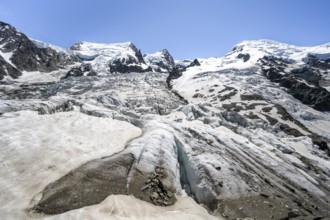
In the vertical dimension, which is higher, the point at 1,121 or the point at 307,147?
the point at 1,121

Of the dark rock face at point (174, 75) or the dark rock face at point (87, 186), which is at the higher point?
the dark rock face at point (174, 75)

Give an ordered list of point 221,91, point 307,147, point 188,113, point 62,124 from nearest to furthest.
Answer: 1. point 62,124
2. point 307,147
3. point 188,113
4. point 221,91

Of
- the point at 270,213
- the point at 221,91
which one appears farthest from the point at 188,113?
the point at 221,91

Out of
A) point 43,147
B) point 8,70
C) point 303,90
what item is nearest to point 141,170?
point 43,147

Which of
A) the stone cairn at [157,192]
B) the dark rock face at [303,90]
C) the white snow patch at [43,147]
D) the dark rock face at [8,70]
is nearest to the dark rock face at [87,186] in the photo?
the white snow patch at [43,147]

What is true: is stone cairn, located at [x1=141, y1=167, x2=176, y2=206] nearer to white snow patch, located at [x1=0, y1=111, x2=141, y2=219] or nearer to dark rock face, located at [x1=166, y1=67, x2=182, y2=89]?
white snow patch, located at [x1=0, y1=111, x2=141, y2=219]

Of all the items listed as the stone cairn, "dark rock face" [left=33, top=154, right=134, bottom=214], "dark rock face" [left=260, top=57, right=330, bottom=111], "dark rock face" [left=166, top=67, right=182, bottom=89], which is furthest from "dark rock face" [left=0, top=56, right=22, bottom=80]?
the stone cairn

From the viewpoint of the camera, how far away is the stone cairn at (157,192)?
17.6 metres

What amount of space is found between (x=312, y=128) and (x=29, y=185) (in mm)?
91484

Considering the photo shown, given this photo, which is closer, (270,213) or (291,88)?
(270,213)

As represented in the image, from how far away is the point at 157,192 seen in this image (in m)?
18.5

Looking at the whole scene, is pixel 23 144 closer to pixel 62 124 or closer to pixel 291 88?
pixel 62 124

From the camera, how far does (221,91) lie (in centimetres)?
12638

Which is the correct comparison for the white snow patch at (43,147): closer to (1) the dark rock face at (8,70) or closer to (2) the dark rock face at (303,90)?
(2) the dark rock face at (303,90)
